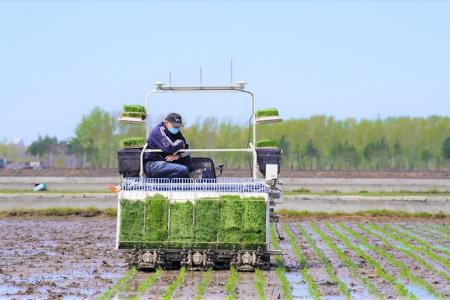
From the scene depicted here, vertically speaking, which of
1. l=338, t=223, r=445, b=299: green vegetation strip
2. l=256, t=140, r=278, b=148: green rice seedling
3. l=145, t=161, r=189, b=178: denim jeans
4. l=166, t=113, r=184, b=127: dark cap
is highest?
l=166, t=113, r=184, b=127: dark cap

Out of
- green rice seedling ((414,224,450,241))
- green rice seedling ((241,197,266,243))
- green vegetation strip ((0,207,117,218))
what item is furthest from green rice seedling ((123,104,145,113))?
green vegetation strip ((0,207,117,218))

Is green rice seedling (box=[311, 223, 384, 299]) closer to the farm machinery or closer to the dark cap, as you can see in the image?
the farm machinery

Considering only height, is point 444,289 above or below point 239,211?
below

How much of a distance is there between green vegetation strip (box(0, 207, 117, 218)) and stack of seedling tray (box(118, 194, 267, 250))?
15.4 m

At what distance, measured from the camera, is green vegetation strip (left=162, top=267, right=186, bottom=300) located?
12.8 m

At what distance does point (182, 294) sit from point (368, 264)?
528 centimetres

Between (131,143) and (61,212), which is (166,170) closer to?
(131,143)

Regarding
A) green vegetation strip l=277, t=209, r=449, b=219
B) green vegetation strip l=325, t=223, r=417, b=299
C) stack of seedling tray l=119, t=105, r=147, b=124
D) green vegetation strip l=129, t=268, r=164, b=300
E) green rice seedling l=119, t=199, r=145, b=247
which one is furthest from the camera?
green vegetation strip l=277, t=209, r=449, b=219

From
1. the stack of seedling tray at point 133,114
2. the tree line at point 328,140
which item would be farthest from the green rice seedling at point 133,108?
the tree line at point 328,140

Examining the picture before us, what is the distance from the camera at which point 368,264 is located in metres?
17.4

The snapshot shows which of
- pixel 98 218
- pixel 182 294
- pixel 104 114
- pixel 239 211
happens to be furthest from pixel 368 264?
pixel 104 114

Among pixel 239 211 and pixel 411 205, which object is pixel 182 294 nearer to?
pixel 239 211

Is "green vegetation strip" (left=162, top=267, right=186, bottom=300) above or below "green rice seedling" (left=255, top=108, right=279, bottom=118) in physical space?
below

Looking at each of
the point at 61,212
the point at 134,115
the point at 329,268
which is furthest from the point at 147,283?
the point at 61,212
